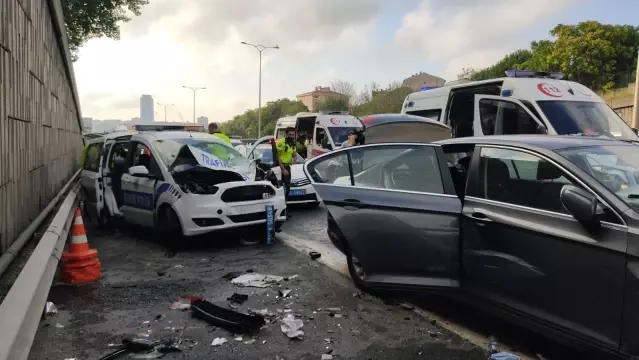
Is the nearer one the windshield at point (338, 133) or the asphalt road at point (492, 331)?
the asphalt road at point (492, 331)

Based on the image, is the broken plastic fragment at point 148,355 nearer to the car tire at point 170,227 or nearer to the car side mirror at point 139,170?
the car tire at point 170,227

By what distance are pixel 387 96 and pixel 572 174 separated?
47389 millimetres

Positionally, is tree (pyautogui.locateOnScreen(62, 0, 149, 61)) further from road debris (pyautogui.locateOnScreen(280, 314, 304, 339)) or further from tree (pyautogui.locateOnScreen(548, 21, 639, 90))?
tree (pyautogui.locateOnScreen(548, 21, 639, 90))

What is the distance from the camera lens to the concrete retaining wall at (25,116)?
562cm

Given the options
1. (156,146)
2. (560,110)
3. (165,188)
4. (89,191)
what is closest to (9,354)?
(165,188)

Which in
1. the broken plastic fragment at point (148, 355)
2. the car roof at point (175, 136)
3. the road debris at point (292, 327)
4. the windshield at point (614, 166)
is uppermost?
the car roof at point (175, 136)

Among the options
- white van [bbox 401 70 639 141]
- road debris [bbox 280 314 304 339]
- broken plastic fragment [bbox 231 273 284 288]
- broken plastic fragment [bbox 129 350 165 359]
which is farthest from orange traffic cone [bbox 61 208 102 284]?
white van [bbox 401 70 639 141]

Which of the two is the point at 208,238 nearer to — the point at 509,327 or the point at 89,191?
the point at 89,191

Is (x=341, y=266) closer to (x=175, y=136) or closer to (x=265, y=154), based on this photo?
(x=175, y=136)

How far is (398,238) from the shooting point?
4723 mm

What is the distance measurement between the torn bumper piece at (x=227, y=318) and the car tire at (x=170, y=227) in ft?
9.45

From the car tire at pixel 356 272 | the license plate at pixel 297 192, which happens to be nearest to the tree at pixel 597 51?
the license plate at pixel 297 192

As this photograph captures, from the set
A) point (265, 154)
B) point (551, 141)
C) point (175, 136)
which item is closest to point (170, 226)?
point (175, 136)

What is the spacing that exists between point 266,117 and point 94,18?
83843 mm
